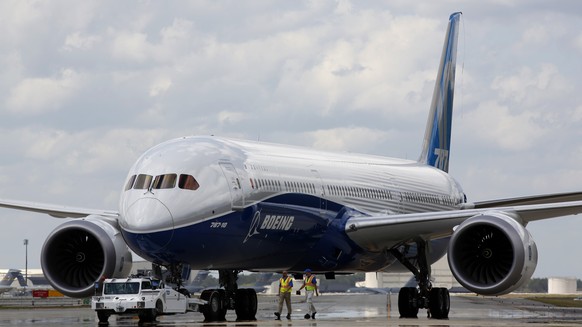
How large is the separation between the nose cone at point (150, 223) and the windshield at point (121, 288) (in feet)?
4.34

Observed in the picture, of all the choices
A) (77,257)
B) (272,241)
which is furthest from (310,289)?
(77,257)

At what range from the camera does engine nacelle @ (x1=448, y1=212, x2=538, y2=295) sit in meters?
27.2

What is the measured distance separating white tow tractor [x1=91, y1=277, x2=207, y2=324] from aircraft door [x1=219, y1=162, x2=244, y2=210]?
7.65 ft

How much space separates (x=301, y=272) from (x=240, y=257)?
446cm

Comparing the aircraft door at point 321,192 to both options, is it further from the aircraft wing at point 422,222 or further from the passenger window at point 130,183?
the passenger window at point 130,183

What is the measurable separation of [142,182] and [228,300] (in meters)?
5.16

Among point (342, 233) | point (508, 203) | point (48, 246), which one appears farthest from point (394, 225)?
point (48, 246)

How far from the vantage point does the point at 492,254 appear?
28328 millimetres

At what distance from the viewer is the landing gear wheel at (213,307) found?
27.7 metres

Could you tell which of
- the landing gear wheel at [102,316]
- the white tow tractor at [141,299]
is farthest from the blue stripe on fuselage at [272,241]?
the landing gear wheel at [102,316]

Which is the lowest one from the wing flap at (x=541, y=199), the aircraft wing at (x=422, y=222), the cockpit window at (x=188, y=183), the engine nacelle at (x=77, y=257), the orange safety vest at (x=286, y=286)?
the orange safety vest at (x=286, y=286)

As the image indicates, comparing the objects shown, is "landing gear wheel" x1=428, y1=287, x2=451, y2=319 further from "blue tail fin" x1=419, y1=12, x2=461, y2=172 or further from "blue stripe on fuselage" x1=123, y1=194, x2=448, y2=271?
"blue tail fin" x1=419, y1=12, x2=461, y2=172

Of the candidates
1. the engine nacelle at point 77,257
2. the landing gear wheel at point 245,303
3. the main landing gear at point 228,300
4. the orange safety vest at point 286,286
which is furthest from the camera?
the orange safety vest at point 286,286

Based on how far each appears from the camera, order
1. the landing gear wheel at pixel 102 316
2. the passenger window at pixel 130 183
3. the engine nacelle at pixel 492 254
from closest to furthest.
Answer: the passenger window at pixel 130 183
the landing gear wheel at pixel 102 316
the engine nacelle at pixel 492 254
